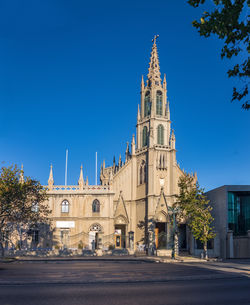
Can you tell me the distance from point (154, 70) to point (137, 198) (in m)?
23.2

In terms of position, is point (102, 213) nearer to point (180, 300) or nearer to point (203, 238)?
point (203, 238)

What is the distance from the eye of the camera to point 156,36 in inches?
2655

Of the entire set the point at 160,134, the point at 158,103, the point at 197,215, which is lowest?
the point at 197,215

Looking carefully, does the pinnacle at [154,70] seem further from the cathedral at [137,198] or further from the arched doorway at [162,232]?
the arched doorway at [162,232]

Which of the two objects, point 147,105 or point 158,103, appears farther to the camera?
point 147,105

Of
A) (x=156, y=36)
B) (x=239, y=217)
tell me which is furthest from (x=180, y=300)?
(x=156, y=36)

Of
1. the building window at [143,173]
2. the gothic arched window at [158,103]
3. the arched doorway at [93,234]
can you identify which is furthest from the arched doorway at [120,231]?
the gothic arched window at [158,103]

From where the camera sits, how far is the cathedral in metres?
54.2

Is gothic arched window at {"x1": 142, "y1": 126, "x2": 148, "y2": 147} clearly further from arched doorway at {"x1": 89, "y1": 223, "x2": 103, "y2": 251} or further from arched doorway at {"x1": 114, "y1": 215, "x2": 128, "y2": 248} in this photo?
arched doorway at {"x1": 89, "y1": 223, "x2": 103, "y2": 251}

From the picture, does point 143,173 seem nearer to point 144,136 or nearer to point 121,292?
point 144,136

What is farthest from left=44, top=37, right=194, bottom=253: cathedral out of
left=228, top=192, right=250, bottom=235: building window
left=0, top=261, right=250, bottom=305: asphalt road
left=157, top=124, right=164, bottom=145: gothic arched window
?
left=0, top=261, right=250, bottom=305: asphalt road

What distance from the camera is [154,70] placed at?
65125 millimetres

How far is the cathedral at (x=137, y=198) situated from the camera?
178ft

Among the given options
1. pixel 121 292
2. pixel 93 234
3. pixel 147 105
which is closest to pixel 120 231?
pixel 93 234
